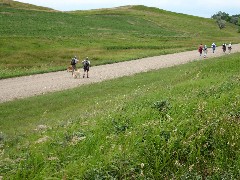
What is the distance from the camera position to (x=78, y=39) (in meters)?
77.1

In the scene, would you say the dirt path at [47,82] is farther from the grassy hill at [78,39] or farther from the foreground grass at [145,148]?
the foreground grass at [145,148]

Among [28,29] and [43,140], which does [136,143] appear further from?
[28,29]

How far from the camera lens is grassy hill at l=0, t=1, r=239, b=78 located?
2111 inches

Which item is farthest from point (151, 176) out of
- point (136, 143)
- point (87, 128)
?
point (87, 128)

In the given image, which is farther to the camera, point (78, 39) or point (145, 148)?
point (78, 39)

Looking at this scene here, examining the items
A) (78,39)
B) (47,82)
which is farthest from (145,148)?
(78,39)

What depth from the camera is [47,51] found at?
197ft

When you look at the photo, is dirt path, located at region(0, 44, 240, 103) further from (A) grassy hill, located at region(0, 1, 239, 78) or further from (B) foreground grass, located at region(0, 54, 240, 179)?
(B) foreground grass, located at region(0, 54, 240, 179)

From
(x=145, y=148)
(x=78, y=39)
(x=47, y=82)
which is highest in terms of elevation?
(x=78, y=39)

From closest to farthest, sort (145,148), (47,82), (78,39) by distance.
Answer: (145,148) → (47,82) → (78,39)

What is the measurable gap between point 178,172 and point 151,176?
0.64 metres

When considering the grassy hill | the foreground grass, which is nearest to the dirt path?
the grassy hill

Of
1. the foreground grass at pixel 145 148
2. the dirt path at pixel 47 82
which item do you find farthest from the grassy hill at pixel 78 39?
the foreground grass at pixel 145 148

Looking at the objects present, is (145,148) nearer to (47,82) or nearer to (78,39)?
(47,82)
